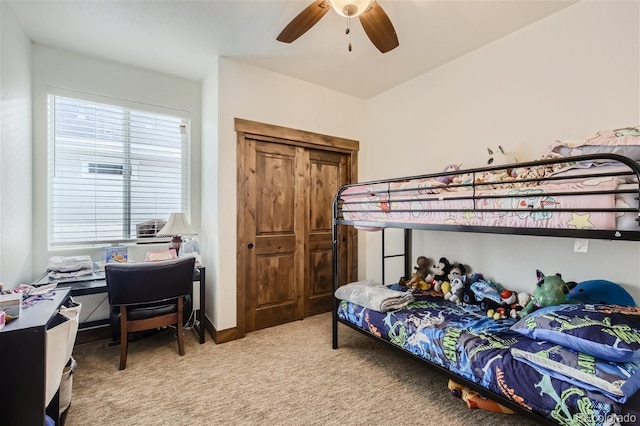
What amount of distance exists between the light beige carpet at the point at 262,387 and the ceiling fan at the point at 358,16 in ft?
7.12

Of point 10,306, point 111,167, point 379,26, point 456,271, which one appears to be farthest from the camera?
point 111,167

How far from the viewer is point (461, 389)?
6.05 ft

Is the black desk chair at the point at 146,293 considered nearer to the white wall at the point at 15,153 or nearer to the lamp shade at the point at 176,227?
the lamp shade at the point at 176,227

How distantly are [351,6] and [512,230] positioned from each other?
1.50 meters

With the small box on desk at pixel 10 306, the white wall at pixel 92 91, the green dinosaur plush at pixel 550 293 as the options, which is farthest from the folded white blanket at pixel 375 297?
the small box on desk at pixel 10 306

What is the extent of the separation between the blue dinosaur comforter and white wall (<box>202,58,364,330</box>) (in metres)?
1.21

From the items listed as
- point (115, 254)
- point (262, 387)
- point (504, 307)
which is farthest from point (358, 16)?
point (115, 254)

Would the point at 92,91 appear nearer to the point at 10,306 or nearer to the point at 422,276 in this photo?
the point at 10,306

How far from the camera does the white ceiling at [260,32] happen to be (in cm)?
208

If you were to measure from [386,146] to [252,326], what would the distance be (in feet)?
8.39

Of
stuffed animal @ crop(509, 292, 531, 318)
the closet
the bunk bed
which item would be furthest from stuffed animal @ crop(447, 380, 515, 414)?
the closet

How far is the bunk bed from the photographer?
47.3 inches

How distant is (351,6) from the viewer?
1602 millimetres

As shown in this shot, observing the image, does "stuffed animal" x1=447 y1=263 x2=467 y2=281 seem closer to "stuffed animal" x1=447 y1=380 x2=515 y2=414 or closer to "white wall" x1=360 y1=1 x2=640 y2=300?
"white wall" x1=360 y1=1 x2=640 y2=300
